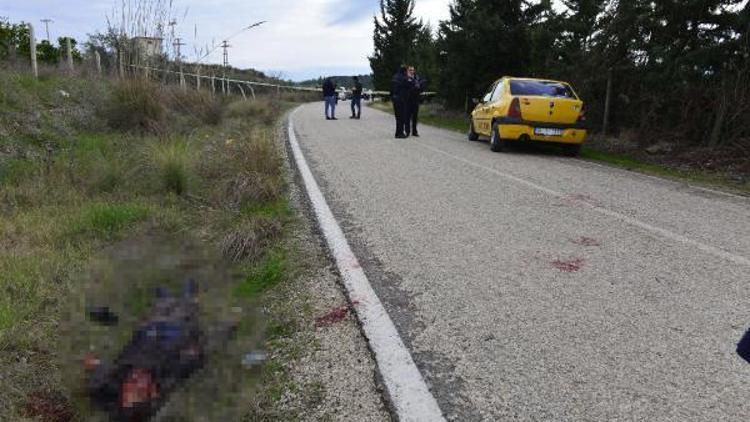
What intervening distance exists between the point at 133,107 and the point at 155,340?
31.9ft

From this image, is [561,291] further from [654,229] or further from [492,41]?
[492,41]

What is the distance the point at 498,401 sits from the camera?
2.63m

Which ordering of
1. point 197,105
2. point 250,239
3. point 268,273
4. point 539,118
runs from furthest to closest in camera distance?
point 197,105
point 539,118
point 250,239
point 268,273

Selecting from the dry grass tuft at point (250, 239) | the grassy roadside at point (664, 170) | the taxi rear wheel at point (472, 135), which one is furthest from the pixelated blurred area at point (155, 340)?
the taxi rear wheel at point (472, 135)

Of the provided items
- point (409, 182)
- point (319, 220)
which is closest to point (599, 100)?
point (409, 182)

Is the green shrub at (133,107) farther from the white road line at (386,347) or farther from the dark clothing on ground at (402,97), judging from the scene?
the white road line at (386,347)

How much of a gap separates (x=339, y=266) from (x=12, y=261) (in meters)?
2.24

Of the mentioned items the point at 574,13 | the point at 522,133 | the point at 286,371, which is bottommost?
the point at 286,371

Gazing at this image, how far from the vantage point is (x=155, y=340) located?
1.88 metres

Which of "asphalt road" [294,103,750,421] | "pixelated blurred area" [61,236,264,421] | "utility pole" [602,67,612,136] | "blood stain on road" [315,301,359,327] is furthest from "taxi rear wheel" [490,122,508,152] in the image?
"pixelated blurred area" [61,236,264,421]

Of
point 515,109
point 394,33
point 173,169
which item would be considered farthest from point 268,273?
point 394,33

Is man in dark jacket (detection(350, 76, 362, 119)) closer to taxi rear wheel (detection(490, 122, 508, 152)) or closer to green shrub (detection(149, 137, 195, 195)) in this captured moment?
taxi rear wheel (detection(490, 122, 508, 152))

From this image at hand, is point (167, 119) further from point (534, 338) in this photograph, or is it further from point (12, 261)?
point (534, 338)

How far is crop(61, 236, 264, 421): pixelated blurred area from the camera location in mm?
1879
